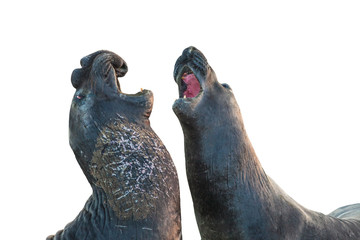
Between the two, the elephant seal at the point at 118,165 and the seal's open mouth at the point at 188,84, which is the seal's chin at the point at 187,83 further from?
the elephant seal at the point at 118,165

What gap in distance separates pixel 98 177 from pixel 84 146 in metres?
0.21

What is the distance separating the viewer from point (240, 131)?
4281 millimetres

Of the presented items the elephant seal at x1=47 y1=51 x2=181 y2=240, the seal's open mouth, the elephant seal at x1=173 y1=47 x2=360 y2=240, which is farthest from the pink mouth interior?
the elephant seal at x1=47 y1=51 x2=181 y2=240

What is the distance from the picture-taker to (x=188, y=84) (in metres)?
4.49

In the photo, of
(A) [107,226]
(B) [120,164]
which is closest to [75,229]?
(A) [107,226]

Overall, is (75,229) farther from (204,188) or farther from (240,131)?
(240,131)

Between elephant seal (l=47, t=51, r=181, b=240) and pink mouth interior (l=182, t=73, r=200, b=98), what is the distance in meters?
0.31

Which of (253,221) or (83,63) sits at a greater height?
(83,63)

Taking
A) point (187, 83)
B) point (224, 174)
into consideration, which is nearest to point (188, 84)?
point (187, 83)

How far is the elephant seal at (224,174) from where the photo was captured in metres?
4.20

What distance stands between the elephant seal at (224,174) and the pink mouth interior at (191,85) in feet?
0.33

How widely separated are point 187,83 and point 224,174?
27.3 inches

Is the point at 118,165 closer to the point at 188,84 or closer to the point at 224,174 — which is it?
the point at 224,174

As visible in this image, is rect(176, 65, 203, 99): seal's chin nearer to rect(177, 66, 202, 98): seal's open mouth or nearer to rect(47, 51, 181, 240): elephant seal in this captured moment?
rect(177, 66, 202, 98): seal's open mouth
